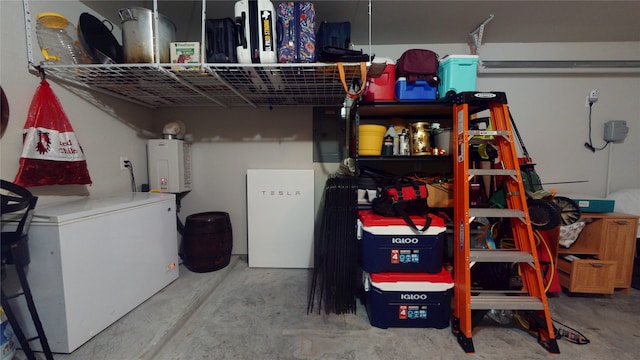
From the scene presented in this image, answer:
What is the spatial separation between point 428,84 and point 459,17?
0.73 m

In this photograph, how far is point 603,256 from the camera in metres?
1.94

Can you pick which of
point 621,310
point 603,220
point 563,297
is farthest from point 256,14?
point 621,310

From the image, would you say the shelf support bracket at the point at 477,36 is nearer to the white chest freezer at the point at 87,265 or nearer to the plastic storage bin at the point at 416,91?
the plastic storage bin at the point at 416,91

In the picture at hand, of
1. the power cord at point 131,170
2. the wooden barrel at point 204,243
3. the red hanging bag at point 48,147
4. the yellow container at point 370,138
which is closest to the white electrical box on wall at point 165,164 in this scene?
the power cord at point 131,170

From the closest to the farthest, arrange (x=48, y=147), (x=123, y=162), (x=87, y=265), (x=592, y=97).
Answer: (x=87, y=265) < (x=48, y=147) < (x=123, y=162) < (x=592, y=97)

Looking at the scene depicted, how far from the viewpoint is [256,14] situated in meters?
1.50

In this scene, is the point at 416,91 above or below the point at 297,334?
above

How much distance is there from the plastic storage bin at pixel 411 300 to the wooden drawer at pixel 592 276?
1245mm

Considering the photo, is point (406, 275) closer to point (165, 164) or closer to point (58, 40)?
point (165, 164)

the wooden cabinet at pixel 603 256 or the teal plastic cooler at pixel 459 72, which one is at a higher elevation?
the teal plastic cooler at pixel 459 72

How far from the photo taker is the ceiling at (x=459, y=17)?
1811 millimetres

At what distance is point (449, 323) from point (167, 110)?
329cm

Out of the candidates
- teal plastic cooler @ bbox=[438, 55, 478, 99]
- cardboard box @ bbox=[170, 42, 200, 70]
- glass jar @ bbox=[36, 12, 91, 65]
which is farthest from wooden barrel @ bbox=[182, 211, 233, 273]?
teal plastic cooler @ bbox=[438, 55, 478, 99]

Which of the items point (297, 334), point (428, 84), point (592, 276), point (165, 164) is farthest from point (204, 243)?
point (592, 276)
